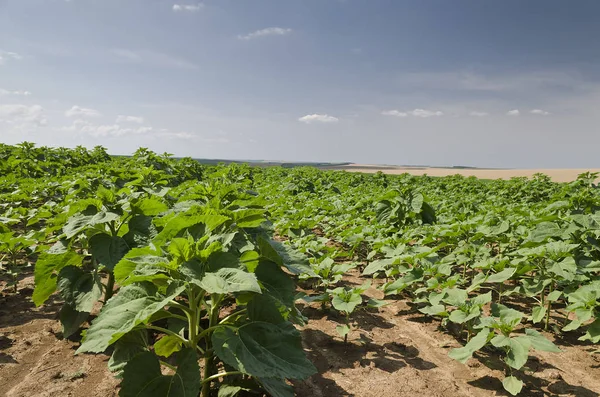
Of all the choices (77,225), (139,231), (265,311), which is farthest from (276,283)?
(77,225)

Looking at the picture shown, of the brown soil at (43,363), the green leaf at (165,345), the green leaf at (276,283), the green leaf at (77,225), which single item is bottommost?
the brown soil at (43,363)


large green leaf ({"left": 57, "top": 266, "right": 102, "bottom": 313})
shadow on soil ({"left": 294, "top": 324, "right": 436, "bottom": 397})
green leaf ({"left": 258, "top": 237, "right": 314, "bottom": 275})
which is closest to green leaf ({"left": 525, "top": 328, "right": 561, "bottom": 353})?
shadow on soil ({"left": 294, "top": 324, "right": 436, "bottom": 397})

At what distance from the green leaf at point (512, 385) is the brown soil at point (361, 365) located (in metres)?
0.14

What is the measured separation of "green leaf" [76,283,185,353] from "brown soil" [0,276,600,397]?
1.19 meters

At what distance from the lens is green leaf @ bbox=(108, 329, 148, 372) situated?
2189 millimetres

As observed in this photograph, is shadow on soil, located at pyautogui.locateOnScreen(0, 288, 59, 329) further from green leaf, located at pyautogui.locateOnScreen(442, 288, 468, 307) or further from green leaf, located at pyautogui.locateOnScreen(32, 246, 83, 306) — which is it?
green leaf, located at pyautogui.locateOnScreen(442, 288, 468, 307)

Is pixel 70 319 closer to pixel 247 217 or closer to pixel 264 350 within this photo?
pixel 247 217

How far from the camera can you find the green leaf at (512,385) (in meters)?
2.58

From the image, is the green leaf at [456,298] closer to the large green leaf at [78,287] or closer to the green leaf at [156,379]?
the green leaf at [156,379]

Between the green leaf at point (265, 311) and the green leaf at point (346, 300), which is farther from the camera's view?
the green leaf at point (346, 300)

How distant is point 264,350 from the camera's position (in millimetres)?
1831

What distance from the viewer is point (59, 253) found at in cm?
303

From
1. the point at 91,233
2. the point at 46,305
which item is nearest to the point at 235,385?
the point at 91,233

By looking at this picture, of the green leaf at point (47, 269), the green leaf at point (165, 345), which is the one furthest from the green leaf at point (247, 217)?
the green leaf at point (47, 269)
